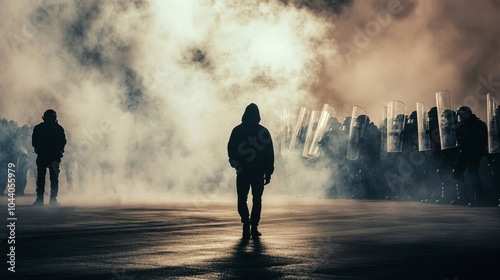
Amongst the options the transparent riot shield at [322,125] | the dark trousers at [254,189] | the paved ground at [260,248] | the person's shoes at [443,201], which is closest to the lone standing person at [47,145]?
the paved ground at [260,248]

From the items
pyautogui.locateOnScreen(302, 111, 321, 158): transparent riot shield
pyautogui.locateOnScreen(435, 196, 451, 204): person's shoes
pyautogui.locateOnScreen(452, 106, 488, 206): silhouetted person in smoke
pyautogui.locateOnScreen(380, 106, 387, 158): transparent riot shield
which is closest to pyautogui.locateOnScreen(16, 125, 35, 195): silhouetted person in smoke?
pyautogui.locateOnScreen(302, 111, 321, 158): transparent riot shield

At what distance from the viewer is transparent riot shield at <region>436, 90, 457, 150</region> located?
20.1 metres

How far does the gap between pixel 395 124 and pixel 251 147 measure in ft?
45.4

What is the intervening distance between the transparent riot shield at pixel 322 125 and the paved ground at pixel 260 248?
13567 millimetres

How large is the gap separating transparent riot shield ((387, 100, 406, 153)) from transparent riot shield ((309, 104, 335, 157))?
4.41m

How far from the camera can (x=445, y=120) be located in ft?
66.8

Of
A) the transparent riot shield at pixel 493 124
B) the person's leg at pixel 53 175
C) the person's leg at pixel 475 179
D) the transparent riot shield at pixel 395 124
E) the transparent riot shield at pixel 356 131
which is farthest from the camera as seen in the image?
the transparent riot shield at pixel 356 131

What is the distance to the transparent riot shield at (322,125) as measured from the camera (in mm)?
28391

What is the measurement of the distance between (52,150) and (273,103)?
2070 centimetres

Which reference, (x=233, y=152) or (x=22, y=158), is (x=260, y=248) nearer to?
(x=233, y=152)

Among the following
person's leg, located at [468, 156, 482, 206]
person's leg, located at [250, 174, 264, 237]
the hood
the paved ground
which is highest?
the hood

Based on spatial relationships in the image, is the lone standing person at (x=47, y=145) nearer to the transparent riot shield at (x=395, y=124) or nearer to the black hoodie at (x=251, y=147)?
the black hoodie at (x=251, y=147)

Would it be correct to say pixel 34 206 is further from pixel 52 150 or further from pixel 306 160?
pixel 306 160

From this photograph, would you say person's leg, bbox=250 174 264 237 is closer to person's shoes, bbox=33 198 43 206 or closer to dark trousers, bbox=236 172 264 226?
Result: dark trousers, bbox=236 172 264 226
